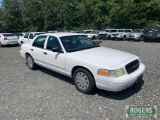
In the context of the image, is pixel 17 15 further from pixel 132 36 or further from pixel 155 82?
pixel 155 82

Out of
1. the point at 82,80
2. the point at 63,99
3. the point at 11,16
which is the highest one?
the point at 11,16

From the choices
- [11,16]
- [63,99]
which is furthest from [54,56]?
[11,16]

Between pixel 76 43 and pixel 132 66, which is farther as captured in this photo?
pixel 76 43

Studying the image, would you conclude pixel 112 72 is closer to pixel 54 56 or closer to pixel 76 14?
pixel 54 56

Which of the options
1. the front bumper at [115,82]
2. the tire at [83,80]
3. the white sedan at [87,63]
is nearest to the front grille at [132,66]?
the white sedan at [87,63]

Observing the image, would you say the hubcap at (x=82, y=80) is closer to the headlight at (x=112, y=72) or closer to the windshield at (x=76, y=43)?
the headlight at (x=112, y=72)

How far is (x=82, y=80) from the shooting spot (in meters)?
4.51

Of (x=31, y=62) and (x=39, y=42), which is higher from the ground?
(x=39, y=42)

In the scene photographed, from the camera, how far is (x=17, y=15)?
45.1 m

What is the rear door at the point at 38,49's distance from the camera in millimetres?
5906

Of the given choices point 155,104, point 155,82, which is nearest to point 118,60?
point 155,104

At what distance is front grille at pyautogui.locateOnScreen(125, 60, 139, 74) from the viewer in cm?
419

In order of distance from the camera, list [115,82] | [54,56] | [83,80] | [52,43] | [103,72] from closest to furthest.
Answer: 1. [115,82]
2. [103,72]
3. [83,80]
4. [54,56]
5. [52,43]

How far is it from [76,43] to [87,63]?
1278mm
